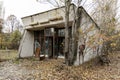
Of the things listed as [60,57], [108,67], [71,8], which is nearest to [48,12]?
[71,8]

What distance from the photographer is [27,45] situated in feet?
65.0

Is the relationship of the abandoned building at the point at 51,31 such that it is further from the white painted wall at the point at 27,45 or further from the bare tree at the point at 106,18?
the bare tree at the point at 106,18

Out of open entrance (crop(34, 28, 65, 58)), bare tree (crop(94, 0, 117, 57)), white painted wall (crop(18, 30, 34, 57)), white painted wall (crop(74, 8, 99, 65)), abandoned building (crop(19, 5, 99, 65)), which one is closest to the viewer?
bare tree (crop(94, 0, 117, 57))

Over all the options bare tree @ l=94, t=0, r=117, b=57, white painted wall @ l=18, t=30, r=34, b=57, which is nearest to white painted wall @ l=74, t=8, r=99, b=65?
bare tree @ l=94, t=0, r=117, b=57

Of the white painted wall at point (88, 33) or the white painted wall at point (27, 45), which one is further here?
the white painted wall at point (27, 45)

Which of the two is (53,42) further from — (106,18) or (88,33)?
(106,18)

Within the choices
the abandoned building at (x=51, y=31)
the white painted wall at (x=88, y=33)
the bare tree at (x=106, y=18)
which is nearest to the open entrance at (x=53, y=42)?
the abandoned building at (x=51, y=31)

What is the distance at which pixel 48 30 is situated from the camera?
17.4m

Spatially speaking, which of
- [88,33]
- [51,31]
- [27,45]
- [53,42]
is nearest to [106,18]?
[88,33]

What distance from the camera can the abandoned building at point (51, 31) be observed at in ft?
42.7

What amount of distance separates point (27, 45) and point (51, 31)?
14.8 feet

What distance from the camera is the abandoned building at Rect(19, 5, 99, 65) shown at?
512 inches

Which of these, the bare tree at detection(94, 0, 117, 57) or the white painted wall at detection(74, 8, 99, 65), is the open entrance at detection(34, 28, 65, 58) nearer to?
the white painted wall at detection(74, 8, 99, 65)

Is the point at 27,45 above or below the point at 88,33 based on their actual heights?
below
